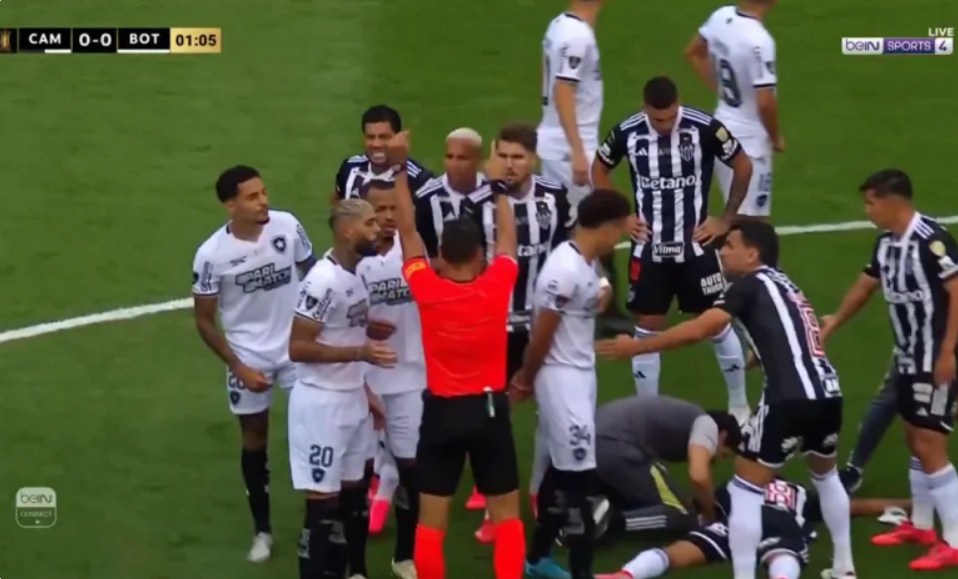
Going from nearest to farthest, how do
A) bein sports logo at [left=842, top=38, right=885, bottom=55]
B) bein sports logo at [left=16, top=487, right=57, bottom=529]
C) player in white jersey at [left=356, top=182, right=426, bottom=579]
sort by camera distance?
player in white jersey at [left=356, top=182, right=426, bottom=579]
bein sports logo at [left=16, top=487, right=57, bottom=529]
bein sports logo at [left=842, top=38, right=885, bottom=55]

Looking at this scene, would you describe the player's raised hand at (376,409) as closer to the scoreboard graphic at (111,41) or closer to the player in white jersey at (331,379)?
the player in white jersey at (331,379)

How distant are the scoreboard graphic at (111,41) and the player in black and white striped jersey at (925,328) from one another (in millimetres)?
9443

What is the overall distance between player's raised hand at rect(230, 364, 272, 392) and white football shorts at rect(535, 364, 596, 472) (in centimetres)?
146

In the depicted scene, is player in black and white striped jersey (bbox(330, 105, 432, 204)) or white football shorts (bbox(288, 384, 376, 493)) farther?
player in black and white striped jersey (bbox(330, 105, 432, 204))

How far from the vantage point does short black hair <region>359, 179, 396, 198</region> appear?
8.85 meters

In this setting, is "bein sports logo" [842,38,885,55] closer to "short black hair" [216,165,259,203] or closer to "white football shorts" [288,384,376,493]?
"short black hair" [216,165,259,203]

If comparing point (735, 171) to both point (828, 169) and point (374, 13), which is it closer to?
point (828, 169)

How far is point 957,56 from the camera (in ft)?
54.9

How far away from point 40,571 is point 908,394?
15.6 ft

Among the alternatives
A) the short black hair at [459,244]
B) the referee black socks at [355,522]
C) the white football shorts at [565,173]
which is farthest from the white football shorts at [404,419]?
the white football shorts at [565,173]

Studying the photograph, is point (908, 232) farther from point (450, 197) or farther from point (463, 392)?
point (463, 392)

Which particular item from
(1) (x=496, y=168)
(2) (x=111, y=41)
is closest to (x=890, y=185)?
(1) (x=496, y=168)

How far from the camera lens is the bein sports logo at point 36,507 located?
9891 millimetres

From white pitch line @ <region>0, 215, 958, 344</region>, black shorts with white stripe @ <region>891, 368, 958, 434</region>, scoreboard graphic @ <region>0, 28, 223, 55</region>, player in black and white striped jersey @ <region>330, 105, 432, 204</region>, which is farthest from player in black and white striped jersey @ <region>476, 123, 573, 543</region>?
scoreboard graphic @ <region>0, 28, 223, 55</region>
